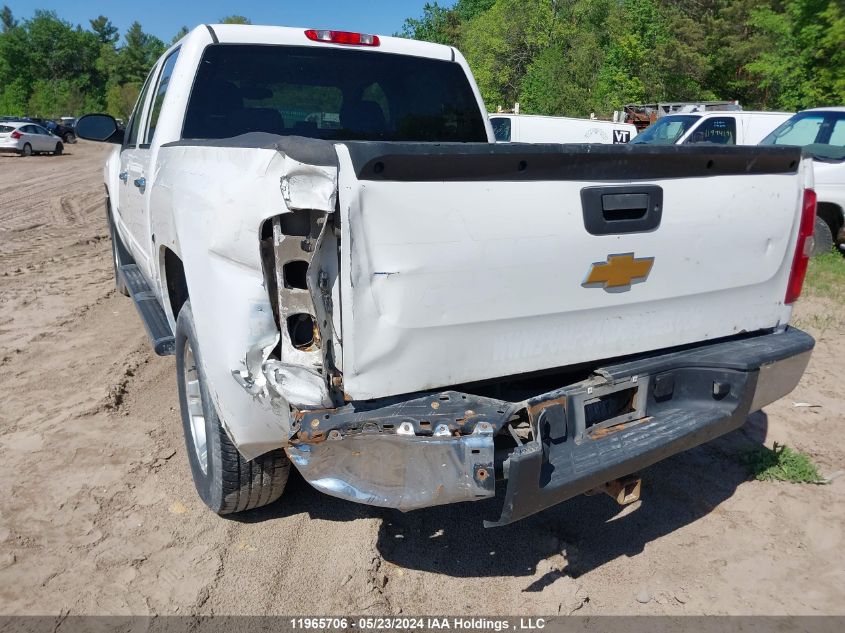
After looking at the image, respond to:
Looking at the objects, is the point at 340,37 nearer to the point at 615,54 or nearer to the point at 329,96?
the point at 329,96

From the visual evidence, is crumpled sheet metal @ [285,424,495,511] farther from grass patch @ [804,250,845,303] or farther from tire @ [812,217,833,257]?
tire @ [812,217,833,257]

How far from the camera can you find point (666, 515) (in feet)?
11.3

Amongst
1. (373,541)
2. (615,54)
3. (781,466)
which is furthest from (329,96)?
(615,54)

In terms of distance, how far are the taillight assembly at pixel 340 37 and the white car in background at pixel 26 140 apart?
31149 mm

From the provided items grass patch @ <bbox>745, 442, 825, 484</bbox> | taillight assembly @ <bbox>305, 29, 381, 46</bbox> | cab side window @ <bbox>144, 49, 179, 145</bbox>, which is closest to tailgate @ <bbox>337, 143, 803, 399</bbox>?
grass patch @ <bbox>745, 442, 825, 484</bbox>

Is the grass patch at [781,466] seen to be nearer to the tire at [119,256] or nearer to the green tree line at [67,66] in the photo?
the tire at [119,256]

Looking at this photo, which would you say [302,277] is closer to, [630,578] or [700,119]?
[630,578]

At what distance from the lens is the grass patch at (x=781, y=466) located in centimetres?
377

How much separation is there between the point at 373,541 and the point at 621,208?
180 centimetres

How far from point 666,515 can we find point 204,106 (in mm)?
3217

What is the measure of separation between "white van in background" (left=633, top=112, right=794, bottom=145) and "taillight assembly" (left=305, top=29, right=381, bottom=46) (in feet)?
31.7

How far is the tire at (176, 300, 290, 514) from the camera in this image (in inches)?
113

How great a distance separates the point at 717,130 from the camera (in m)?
12.9

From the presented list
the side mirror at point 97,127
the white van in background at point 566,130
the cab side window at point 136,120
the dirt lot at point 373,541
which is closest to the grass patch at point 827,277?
the dirt lot at point 373,541
